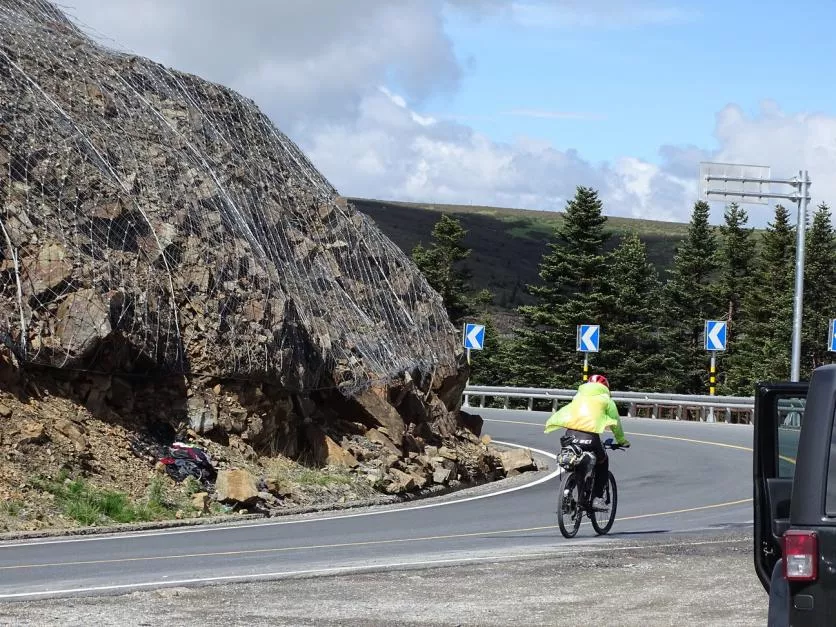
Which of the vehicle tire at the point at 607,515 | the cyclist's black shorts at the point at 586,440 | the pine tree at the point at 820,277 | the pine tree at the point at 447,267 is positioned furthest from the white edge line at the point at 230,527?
the pine tree at the point at 820,277

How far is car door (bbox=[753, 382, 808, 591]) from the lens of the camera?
6371 millimetres

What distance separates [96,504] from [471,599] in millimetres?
8691

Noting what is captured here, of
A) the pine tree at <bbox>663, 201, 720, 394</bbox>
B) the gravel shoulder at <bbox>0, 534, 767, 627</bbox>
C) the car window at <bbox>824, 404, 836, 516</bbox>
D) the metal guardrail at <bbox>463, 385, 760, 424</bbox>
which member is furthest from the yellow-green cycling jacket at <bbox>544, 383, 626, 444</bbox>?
the pine tree at <bbox>663, 201, 720, 394</bbox>

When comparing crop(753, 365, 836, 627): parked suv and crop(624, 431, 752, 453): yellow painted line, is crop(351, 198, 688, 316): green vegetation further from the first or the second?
crop(753, 365, 836, 627): parked suv

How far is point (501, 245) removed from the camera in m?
174

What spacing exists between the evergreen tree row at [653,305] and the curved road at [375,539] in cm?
4187

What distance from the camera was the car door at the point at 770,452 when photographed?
20.9 ft

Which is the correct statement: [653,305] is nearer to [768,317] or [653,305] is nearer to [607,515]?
[768,317]

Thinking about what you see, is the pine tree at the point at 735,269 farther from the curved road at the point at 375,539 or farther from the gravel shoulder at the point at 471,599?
the gravel shoulder at the point at 471,599

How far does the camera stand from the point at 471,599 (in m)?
9.67

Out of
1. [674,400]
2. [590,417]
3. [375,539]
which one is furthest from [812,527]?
[674,400]

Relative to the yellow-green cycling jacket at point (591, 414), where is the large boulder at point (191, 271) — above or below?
above

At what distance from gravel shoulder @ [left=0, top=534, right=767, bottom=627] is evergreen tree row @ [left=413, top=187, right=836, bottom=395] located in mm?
52332

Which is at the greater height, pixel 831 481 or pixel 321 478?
pixel 831 481
